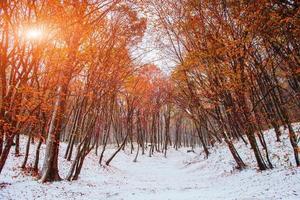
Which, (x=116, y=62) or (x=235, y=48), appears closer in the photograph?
(x=235, y=48)

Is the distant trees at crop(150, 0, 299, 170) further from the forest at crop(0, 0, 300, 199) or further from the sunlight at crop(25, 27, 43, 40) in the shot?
the sunlight at crop(25, 27, 43, 40)

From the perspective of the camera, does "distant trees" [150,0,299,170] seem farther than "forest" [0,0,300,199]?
Yes

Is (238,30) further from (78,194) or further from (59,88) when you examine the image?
(78,194)

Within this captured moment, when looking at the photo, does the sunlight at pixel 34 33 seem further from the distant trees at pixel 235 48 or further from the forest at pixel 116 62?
the distant trees at pixel 235 48

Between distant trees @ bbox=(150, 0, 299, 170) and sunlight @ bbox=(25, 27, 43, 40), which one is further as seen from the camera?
distant trees @ bbox=(150, 0, 299, 170)

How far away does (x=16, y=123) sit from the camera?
920cm

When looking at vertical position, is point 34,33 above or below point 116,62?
below

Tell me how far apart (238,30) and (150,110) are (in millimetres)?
28801

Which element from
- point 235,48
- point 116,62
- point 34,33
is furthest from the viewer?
point 116,62

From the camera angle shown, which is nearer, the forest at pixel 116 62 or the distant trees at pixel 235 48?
the forest at pixel 116 62

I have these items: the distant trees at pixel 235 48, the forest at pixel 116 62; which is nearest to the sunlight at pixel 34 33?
the forest at pixel 116 62

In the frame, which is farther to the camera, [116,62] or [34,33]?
[116,62]

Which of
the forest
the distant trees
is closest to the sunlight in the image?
the forest

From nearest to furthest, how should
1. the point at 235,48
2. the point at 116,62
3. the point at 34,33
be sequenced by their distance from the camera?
1. the point at 34,33
2. the point at 235,48
3. the point at 116,62
